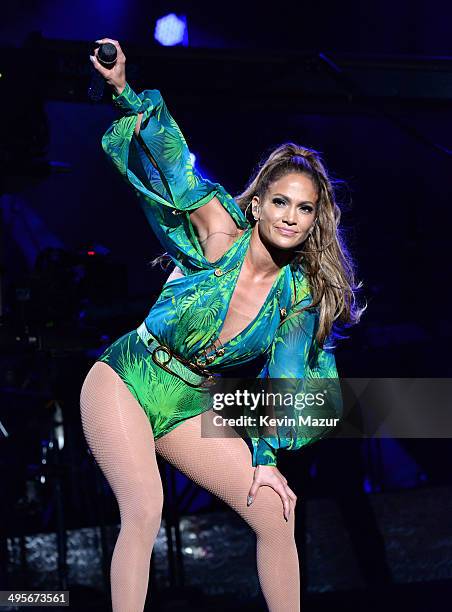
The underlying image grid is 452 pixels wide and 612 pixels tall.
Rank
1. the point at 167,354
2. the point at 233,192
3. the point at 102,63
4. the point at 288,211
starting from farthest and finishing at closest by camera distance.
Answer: the point at 233,192, the point at 167,354, the point at 288,211, the point at 102,63

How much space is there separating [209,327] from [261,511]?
0.52 m

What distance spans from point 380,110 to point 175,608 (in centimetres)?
252

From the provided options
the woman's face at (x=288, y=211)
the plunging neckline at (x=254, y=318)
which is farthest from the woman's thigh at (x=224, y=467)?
the woman's face at (x=288, y=211)

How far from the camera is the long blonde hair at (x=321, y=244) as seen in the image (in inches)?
103

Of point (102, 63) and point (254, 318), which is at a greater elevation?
point (102, 63)

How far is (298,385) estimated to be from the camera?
2711mm

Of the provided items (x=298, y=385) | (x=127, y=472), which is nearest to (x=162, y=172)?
(x=298, y=385)

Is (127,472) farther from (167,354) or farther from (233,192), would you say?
(233,192)

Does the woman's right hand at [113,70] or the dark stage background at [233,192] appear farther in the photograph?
the dark stage background at [233,192]

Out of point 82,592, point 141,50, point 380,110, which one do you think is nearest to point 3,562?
point 82,592

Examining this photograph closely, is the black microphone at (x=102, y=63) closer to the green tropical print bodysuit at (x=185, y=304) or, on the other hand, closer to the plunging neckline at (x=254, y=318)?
the green tropical print bodysuit at (x=185, y=304)

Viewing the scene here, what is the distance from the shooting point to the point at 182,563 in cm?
427

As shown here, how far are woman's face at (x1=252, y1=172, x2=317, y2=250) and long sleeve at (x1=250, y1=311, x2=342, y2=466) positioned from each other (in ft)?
0.81

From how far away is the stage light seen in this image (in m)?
4.77
